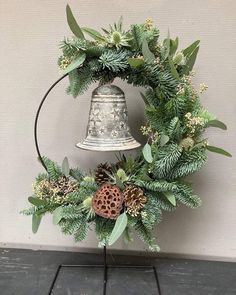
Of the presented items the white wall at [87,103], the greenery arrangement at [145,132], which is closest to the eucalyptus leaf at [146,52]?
the greenery arrangement at [145,132]

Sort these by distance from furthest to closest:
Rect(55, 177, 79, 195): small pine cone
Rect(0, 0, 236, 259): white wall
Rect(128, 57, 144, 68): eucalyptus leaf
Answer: Rect(0, 0, 236, 259): white wall
Rect(55, 177, 79, 195): small pine cone
Rect(128, 57, 144, 68): eucalyptus leaf

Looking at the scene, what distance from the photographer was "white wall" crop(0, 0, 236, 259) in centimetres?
89

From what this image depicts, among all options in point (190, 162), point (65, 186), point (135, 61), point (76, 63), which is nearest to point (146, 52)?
point (135, 61)

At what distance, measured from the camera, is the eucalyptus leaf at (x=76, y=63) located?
0.68 m

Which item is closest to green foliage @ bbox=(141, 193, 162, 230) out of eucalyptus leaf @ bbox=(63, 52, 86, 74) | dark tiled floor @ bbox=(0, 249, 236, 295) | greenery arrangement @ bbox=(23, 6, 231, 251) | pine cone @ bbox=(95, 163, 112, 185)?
greenery arrangement @ bbox=(23, 6, 231, 251)

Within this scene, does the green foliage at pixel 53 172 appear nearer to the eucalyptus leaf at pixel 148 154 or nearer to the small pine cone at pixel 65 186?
the small pine cone at pixel 65 186

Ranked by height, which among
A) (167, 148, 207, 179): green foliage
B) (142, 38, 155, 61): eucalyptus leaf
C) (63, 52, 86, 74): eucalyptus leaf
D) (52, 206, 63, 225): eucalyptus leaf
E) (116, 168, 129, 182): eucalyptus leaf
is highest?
(142, 38, 155, 61): eucalyptus leaf

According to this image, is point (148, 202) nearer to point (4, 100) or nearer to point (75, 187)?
point (75, 187)

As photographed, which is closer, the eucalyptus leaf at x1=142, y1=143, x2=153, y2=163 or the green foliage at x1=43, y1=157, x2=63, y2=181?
the eucalyptus leaf at x1=142, y1=143, x2=153, y2=163

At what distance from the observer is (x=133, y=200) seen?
0.70 meters

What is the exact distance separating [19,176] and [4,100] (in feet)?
0.73

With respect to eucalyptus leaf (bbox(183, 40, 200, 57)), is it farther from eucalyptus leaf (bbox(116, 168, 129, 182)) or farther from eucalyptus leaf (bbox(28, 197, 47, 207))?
eucalyptus leaf (bbox(28, 197, 47, 207))

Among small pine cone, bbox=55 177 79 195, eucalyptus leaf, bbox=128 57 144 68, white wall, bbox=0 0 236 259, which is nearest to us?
eucalyptus leaf, bbox=128 57 144 68

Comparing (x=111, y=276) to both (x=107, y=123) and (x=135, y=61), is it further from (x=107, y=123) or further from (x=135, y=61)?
(x=135, y=61)
